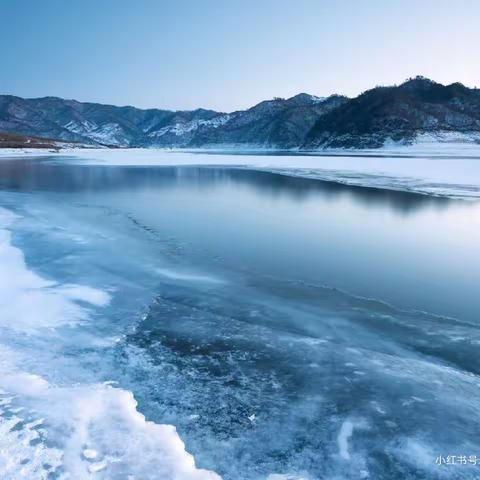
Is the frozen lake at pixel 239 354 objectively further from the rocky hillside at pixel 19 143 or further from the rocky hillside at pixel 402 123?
the rocky hillside at pixel 402 123

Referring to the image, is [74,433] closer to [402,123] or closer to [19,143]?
[19,143]

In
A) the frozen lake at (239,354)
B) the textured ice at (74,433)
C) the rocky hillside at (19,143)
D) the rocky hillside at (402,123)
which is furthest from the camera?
the rocky hillside at (402,123)

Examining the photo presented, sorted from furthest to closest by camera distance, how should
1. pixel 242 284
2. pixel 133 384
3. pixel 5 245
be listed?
1. pixel 5 245
2. pixel 242 284
3. pixel 133 384

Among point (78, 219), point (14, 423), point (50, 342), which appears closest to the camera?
point (14, 423)

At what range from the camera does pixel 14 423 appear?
4836 mm

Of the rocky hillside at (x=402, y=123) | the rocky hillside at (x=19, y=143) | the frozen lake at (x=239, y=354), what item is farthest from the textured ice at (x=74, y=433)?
the rocky hillside at (x=402, y=123)

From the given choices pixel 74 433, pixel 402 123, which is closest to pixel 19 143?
pixel 402 123

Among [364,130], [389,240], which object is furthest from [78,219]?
[364,130]

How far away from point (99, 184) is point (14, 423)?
2907 cm

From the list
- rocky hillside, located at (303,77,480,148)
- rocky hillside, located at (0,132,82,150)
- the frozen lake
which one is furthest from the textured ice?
rocky hillside, located at (303,77,480,148)

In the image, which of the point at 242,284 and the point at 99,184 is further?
the point at 99,184

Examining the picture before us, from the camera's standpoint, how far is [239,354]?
6.65m

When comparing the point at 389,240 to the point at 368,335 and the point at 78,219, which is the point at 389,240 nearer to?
the point at 368,335

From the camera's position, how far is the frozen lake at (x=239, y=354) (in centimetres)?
452
